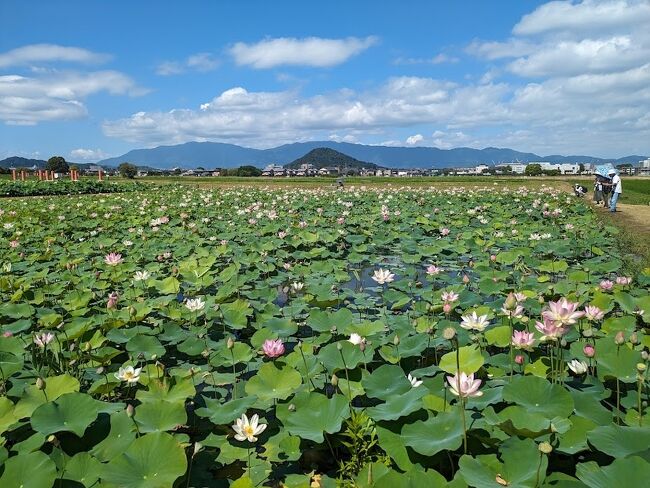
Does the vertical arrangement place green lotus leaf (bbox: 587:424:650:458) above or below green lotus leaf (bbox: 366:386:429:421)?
above

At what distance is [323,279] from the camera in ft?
15.7

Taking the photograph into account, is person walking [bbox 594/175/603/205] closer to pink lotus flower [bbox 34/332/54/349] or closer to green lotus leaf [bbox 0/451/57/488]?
pink lotus flower [bbox 34/332/54/349]

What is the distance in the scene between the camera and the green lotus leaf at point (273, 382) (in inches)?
87.8

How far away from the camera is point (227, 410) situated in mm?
2105

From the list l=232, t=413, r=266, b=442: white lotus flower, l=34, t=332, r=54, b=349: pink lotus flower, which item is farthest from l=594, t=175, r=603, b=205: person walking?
l=34, t=332, r=54, b=349: pink lotus flower

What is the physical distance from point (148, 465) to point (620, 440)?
1529mm

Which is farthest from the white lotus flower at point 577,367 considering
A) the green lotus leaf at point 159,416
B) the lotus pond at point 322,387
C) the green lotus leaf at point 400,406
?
the green lotus leaf at point 159,416

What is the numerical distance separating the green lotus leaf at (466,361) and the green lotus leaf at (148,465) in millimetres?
1212

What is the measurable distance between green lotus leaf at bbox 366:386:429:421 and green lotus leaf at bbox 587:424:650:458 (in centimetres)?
58

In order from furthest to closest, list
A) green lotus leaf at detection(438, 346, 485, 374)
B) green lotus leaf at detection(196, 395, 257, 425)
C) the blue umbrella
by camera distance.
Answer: the blue umbrella < green lotus leaf at detection(438, 346, 485, 374) < green lotus leaf at detection(196, 395, 257, 425)

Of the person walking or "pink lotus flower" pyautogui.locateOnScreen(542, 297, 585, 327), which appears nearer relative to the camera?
"pink lotus flower" pyautogui.locateOnScreen(542, 297, 585, 327)

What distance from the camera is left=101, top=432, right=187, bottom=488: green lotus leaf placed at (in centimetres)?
157

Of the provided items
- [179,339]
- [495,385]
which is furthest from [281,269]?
[495,385]

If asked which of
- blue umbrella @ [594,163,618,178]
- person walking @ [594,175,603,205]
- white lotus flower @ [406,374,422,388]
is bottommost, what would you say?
white lotus flower @ [406,374,422,388]
